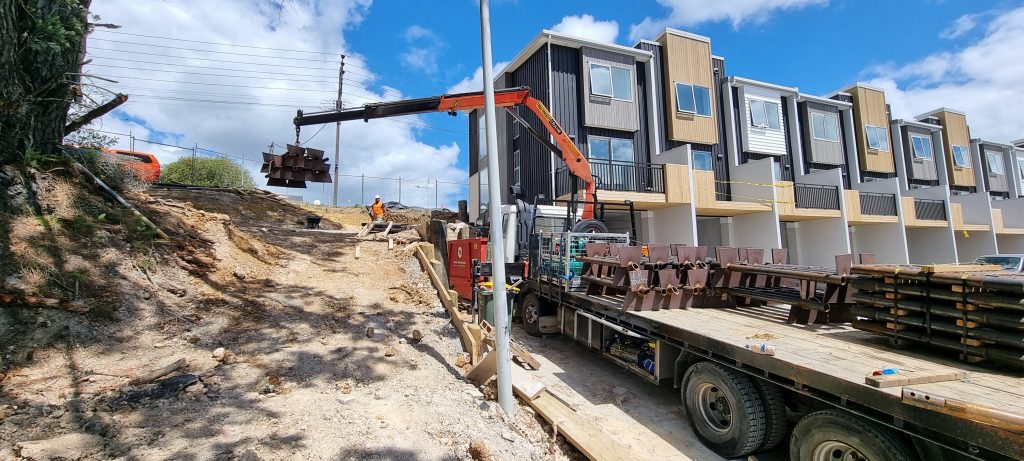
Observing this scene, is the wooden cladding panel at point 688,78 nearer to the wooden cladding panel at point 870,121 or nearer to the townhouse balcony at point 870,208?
the townhouse balcony at point 870,208

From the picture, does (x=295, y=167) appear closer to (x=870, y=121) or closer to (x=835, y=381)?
(x=835, y=381)

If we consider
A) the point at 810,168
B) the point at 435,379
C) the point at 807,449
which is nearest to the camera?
the point at 807,449

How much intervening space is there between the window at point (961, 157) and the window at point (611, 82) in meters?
23.9

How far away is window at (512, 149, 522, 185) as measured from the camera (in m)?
17.3

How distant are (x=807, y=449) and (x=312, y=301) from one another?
693 centimetres

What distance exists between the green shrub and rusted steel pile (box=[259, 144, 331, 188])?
22.0m

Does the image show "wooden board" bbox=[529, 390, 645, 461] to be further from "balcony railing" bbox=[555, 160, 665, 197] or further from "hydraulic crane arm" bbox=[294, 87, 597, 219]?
"balcony railing" bbox=[555, 160, 665, 197]

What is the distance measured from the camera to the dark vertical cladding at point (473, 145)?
21.0 meters

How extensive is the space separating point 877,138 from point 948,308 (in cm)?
2513

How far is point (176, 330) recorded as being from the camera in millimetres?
5500

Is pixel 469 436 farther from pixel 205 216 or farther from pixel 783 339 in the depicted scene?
pixel 205 216

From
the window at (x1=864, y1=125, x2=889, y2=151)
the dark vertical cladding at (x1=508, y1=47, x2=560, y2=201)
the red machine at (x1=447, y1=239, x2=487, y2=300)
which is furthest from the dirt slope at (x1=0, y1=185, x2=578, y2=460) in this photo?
the window at (x1=864, y1=125, x2=889, y2=151)

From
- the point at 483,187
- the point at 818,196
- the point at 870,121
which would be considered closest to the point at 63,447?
the point at 483,187

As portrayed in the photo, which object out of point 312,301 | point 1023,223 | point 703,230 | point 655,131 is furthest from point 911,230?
point 312,301
